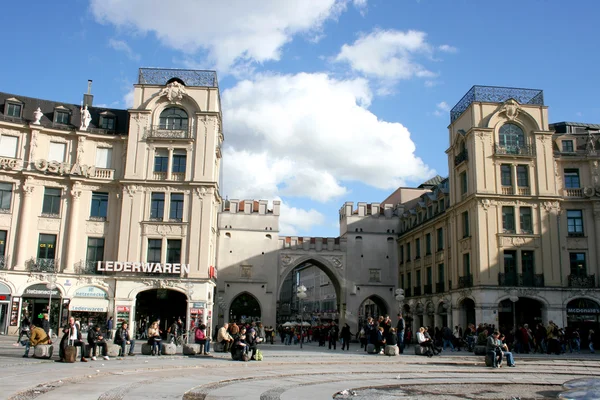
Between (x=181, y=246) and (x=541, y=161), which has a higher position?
(x=541, y=161)

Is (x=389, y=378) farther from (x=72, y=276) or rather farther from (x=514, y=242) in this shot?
(x=72, y=276)

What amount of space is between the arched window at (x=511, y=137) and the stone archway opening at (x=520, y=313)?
10123mm

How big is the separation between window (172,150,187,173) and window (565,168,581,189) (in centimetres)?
2644

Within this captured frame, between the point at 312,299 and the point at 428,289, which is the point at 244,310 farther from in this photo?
the point at 428,289

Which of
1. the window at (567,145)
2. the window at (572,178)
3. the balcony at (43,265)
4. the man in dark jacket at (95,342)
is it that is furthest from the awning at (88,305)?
the window at (567,145)

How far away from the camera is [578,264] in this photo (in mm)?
39438

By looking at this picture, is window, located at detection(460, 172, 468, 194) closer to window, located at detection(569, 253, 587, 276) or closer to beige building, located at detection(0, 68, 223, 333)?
window, located at detection(569, 253, 587, 276)

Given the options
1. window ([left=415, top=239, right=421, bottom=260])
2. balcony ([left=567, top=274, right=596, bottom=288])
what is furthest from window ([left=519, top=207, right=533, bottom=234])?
window ([left=415, top=239, right=421, bottom=260])

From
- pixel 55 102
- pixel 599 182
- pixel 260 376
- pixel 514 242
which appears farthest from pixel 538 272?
pixel 55 102

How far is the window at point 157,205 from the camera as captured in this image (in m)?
40.5

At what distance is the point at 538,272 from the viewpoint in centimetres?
3869

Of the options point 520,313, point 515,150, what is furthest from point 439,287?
point 515,150

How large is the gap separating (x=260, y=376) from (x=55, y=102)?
106 ft

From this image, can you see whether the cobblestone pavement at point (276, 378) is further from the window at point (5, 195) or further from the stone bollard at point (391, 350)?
the window at point (5, 195)
